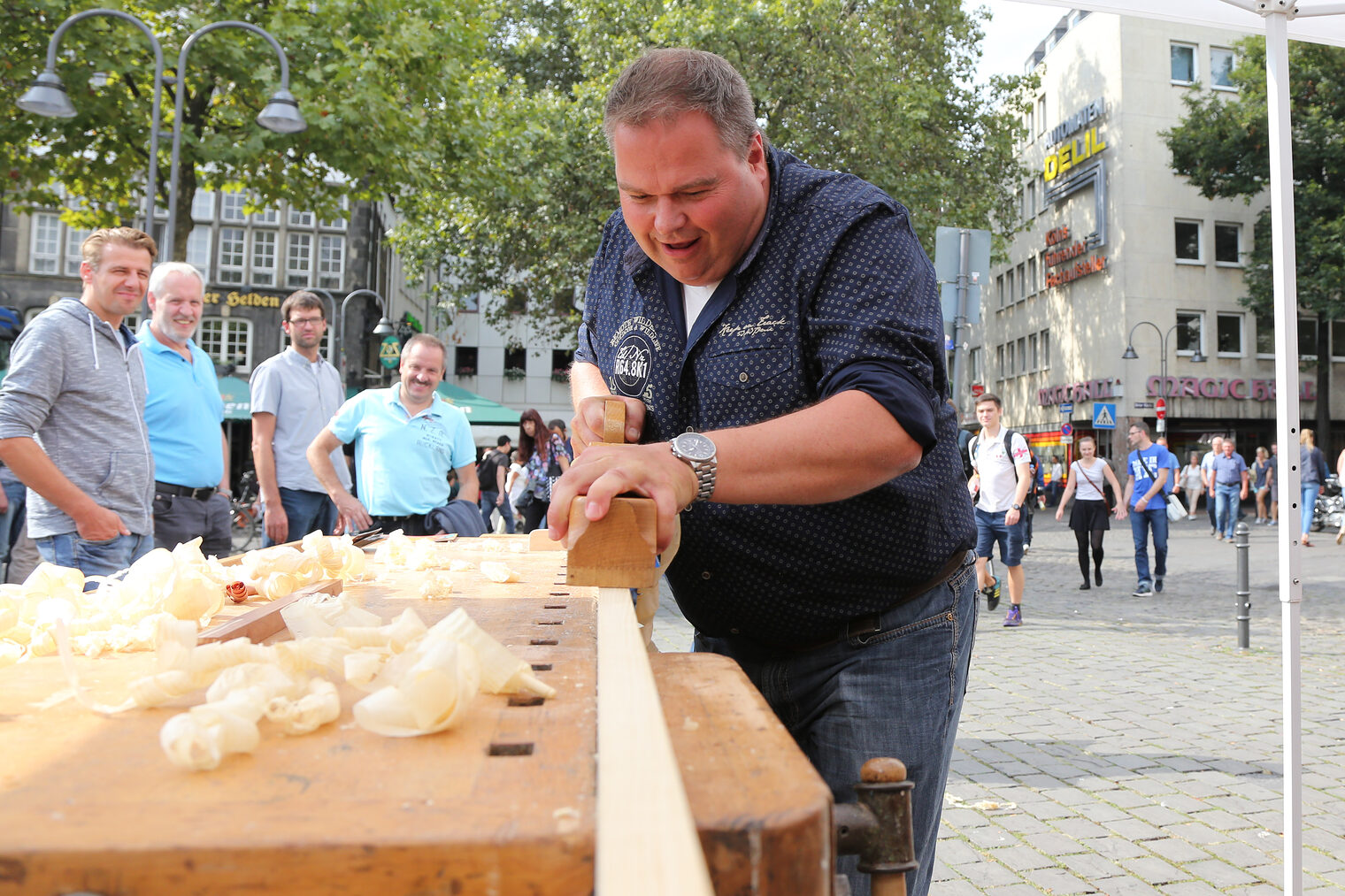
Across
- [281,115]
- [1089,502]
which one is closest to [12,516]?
[281,115]

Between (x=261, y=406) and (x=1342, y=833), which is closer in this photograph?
(x=1342, y=833)

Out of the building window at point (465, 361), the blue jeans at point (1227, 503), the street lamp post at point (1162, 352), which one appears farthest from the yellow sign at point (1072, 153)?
the building window at point (465, 361)

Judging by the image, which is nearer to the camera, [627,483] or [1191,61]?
[627,483]

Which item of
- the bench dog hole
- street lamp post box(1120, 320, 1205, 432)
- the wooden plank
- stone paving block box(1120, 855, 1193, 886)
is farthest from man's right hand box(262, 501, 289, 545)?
street lamp post box(1120, 320, 1205, 432)

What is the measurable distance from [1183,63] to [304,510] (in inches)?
1462

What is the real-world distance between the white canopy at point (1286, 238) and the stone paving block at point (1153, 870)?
557mm

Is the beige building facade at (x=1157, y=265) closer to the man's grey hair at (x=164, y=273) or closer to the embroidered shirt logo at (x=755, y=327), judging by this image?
the man's grey hair at (x=164, y=273)

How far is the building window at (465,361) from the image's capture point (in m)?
45.5

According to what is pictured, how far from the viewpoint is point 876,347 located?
160cm

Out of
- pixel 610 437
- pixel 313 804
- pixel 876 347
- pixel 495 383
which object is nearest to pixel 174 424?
pixel 610 437

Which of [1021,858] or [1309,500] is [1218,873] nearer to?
[1021,858]

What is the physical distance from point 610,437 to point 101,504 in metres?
3.20

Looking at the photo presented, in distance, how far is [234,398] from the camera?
973 inches

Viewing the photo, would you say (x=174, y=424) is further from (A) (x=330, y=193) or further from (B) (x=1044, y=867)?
(A) (x=330, y=193)
